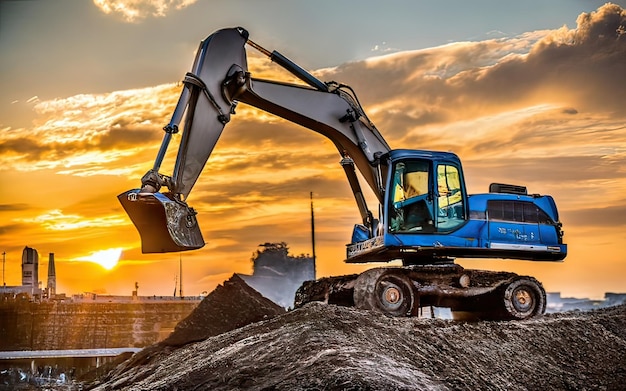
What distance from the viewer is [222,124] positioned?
13078 mm

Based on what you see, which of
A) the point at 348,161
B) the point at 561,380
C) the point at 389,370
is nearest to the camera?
the point at 389,370

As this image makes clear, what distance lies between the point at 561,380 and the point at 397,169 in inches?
167

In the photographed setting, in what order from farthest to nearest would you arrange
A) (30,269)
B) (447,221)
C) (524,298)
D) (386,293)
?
(30,269), (524,298), (447,221), (386,293)

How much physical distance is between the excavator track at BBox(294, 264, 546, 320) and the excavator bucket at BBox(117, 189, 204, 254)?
3199mm

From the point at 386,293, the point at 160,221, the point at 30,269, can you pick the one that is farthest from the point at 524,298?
the point at 30,269

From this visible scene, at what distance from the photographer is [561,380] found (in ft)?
39.2

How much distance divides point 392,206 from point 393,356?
12.1 ft

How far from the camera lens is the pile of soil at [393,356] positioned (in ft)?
31.1

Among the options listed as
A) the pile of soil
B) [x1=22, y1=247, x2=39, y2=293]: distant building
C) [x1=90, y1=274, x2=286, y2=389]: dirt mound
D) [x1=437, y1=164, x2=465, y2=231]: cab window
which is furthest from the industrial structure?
[x1=437, y1=164, x2=465, y2=231]: cab window

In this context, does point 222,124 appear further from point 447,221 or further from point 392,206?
point 447,221

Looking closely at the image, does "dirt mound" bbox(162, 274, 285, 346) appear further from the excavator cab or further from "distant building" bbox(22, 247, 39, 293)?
"distant building" bbox(22, 247, 39, 293)

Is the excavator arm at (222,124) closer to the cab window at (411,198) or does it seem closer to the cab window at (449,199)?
the cab window at (411,198)

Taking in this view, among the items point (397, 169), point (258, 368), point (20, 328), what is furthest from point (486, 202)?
point (20, 328)

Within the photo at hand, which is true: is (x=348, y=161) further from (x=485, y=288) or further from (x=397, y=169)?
(x=485, y=288)
